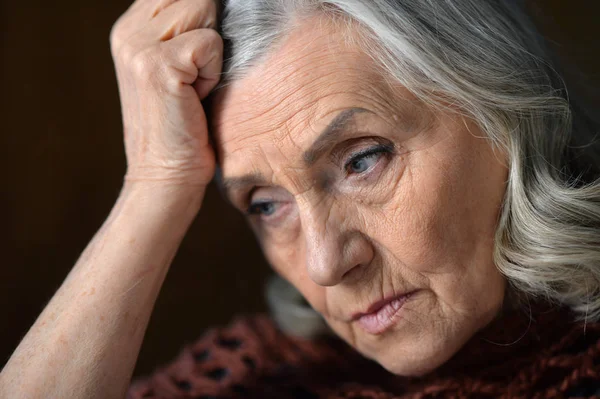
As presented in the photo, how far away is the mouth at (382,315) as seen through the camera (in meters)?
1.40

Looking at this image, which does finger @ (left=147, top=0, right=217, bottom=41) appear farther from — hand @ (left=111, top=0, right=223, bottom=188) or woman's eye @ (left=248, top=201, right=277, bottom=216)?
woman's eye @ (left=248, top=201, right=277, bottom=216)

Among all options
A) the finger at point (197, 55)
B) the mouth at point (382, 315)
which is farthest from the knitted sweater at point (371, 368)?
the finger at point (197, 55)

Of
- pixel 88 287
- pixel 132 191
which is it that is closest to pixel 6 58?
pixel 132 191

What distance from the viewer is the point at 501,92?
A: 1.34 metres

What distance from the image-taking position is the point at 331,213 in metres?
1.36

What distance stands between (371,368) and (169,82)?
0.95 m

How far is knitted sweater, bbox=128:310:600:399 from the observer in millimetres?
1397

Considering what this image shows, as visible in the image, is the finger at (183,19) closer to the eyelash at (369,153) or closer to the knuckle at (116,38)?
the knuckle at (116,38)

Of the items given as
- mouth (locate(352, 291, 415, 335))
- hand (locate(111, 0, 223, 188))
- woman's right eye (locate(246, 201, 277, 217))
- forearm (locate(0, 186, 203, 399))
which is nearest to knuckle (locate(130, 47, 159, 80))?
hand (locate(111, 0, 223, 188))

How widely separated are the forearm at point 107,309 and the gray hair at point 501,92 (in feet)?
1.26

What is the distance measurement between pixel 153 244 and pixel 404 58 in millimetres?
705

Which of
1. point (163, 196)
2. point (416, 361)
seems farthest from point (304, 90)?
point (416, 361)

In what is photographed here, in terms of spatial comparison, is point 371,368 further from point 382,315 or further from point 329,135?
point 329,135

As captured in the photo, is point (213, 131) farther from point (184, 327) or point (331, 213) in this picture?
point (184, 327)
